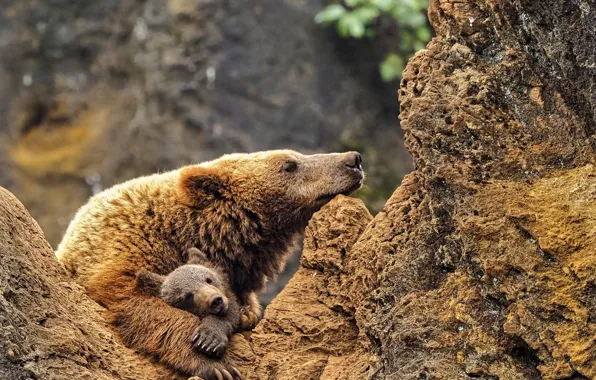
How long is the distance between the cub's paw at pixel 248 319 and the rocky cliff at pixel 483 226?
2.26ft

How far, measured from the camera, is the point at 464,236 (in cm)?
473

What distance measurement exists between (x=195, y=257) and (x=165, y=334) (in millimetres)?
872

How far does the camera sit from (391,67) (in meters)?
15.5

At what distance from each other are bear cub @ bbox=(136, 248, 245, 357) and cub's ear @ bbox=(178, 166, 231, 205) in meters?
0.78

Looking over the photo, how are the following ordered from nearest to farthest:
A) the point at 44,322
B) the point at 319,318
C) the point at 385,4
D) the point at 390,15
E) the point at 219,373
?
the point at 44,322 < the point at 219,373 < the point at 319,318 < the point at 385,4 < the point at 390,15

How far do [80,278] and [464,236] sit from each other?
3.00 m

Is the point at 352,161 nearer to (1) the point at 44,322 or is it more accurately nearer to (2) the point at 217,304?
(2) the point at 217,304

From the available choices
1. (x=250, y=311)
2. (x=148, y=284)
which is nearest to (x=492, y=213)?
(x=250, y=311)


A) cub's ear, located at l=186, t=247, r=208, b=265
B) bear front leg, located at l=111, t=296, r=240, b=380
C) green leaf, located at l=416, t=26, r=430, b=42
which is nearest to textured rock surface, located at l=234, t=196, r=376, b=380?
bear front leg, located at l=111, t=296, r=240, b=380

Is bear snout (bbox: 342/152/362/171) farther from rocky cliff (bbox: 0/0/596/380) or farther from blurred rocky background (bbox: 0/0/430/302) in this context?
blurred rocky background (bbox: 0/0/430/302)

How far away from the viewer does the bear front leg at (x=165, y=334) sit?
5734 millimetres

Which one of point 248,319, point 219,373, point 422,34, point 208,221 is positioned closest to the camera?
point 219,373

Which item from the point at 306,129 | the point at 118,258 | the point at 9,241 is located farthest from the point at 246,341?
the point at 306,129

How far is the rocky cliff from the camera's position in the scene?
439 cm
